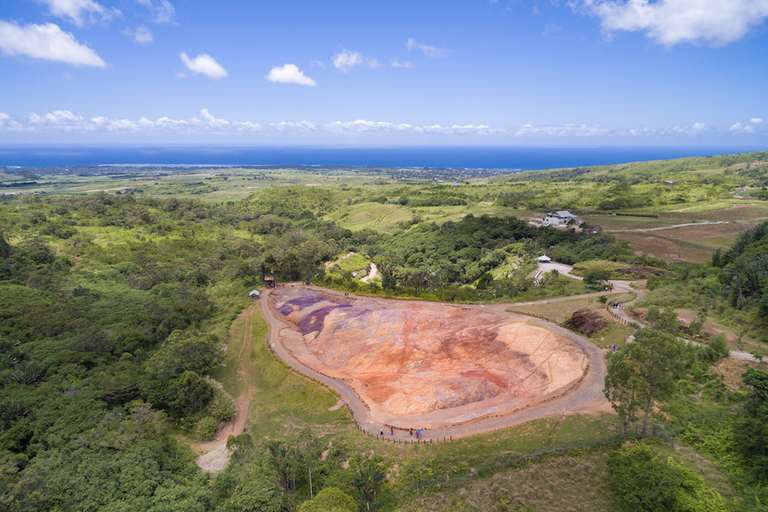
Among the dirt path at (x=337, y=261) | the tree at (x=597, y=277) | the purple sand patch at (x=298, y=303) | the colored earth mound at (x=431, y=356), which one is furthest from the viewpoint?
the dirt path at (x=337, y=261)

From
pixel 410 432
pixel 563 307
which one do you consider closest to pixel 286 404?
pixel 410 432

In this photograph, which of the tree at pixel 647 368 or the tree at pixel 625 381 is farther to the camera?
the tree at pixel 625 381

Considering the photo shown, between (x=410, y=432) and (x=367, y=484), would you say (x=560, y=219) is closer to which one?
(x=410, y=432)

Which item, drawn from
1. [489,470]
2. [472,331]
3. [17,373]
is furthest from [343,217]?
[489,470]

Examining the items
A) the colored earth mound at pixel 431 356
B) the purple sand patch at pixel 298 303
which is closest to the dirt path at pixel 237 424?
the colored earth mound at pixel 431 356

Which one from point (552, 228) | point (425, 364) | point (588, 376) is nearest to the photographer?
point (588, 376)

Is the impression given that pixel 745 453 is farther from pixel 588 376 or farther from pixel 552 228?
pixel 552 228

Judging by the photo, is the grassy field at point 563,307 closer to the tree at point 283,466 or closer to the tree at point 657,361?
the tree at point 657,361
